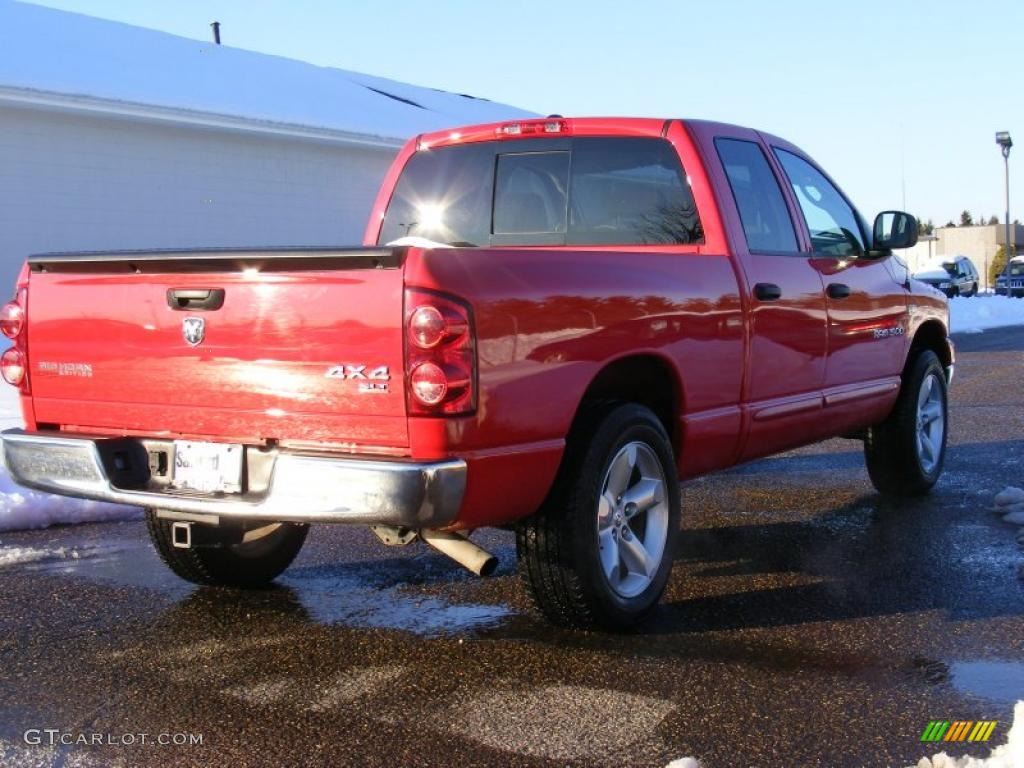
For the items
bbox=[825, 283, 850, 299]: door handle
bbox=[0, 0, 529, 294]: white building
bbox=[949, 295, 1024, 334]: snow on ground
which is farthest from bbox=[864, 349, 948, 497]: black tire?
A: bbox=[949, 295, 1024, 334]: snow on ground

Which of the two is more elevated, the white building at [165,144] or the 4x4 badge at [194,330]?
the white building at [165,144]

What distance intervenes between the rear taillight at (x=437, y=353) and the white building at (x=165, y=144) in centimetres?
1276

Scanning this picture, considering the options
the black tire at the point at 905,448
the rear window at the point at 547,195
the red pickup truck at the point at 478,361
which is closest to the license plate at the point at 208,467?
the red pickup truck at the point at 478,361

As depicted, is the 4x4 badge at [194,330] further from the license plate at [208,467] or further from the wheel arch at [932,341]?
the wheel arch at [932,341]

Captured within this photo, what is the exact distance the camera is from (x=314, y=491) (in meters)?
3.74

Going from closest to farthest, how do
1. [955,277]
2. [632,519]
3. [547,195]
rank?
[632,519] → [547,195] → [955,277]

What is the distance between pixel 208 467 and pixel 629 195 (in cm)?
230

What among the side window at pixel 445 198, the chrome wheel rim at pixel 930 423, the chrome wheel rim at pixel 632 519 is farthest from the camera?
the chrome wheel rim at pixel 930 423

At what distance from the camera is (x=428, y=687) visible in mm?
3887

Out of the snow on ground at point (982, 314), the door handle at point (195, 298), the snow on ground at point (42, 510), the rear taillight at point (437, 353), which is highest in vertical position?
the door handle at point (195, 298)

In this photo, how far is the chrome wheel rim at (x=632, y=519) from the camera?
4.41 metres

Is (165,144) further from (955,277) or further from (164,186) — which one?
(955,277)

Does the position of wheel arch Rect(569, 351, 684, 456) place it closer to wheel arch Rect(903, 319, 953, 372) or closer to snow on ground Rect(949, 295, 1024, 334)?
wheel arch Rect(903, 319, 953, 372)

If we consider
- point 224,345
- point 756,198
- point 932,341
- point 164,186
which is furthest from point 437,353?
point 164,186
